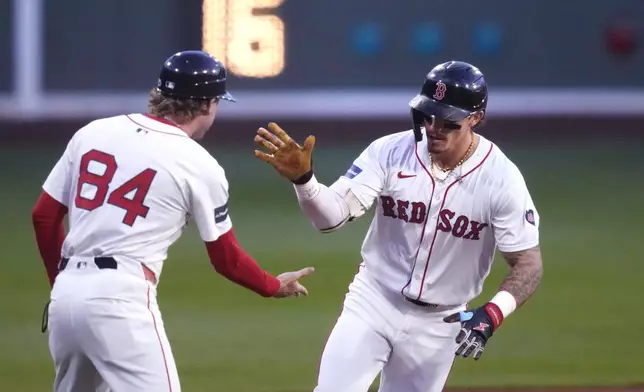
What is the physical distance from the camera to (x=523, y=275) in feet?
16.5

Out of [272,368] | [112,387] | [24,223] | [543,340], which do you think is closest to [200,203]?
[112,387]

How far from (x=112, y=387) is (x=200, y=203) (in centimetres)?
75

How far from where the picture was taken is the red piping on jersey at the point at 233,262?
452 cm

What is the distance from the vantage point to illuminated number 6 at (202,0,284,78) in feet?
49.8

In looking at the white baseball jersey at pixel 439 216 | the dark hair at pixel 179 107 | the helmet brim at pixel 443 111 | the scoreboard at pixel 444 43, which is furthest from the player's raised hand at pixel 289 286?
the scoreboard at pixel 444 43

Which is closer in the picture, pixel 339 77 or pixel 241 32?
pixel 241 32

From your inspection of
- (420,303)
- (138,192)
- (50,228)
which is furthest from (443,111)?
(50,228)

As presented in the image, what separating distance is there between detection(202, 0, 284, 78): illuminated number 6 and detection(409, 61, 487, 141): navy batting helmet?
9988 mm

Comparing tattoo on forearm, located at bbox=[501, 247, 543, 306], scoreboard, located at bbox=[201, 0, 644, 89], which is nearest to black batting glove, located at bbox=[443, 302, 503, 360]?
tattoo on forearm, located at bbox=[501, 247, 543, 306]

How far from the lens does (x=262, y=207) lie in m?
12.9

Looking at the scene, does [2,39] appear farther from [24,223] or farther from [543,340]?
[543,340]

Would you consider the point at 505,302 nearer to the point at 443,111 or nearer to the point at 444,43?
the point at 443,111

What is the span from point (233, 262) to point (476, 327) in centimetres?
Result: 99

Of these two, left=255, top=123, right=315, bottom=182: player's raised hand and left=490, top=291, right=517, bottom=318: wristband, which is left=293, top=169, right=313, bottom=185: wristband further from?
left=490, top=291, right=517, bottom=318: wristband
